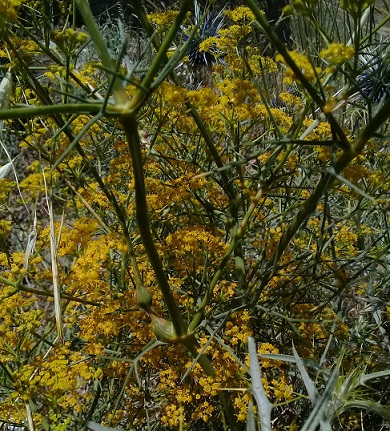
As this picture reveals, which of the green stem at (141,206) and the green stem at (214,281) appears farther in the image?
the green stem at (214,281)

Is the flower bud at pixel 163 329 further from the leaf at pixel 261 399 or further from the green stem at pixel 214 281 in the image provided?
the leaf at pixel 261 399

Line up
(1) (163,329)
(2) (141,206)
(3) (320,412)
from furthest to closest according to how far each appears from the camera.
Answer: (1) (163,329)
(2) (141,206)
(3) (320,412)

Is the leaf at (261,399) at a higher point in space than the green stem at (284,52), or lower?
lower

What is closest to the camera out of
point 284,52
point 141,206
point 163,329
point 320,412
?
Result: point 320,412

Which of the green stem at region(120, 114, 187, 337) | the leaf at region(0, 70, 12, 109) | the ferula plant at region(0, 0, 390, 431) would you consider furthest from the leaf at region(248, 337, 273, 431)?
the leaf at region(0, 70, 12, 109)

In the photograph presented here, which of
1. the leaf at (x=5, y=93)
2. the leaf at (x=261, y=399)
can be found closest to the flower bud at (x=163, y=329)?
the leaf at (x=261, y=399)

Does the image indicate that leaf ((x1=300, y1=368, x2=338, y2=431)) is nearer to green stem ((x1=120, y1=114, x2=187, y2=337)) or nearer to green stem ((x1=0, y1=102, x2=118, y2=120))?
green stem ((x1=120, y1=114, x2=187, y2=337))

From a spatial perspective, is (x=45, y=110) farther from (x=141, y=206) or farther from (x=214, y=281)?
(x=214, y=281)

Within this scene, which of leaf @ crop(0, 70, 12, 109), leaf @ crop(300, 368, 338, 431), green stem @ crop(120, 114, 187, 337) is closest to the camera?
leaf @ crop(300, 368, 338, 431)

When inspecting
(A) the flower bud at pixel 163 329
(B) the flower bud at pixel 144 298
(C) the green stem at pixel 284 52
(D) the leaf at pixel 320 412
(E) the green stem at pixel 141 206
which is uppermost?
(C) the green stem at pixel 284 52

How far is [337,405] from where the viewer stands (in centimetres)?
75

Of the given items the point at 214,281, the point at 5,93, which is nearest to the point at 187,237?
the point at 214,281

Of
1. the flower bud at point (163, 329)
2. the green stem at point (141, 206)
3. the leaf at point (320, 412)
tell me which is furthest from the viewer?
Answer: the flower bud at point (163, 329)

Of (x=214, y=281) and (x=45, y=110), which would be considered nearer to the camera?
(x=45, y=110)
